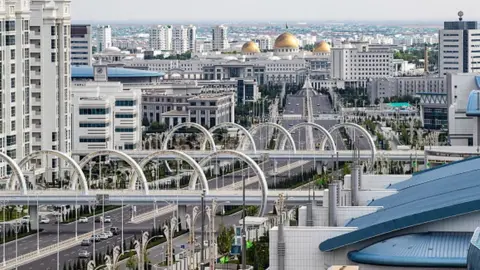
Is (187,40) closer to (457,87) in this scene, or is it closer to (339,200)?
(457,87)

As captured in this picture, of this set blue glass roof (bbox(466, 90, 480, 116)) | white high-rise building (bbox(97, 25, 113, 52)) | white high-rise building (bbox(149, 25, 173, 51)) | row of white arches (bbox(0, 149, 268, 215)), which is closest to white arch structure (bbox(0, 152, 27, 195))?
row of white arches (bbox(0, 149, 268, 215))

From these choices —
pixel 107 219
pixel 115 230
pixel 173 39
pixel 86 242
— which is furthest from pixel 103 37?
pixel 86 242

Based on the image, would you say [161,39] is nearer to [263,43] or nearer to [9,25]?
[263,43]

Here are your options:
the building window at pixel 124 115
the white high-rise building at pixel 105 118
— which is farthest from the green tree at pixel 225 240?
the building window at pixel 124 115

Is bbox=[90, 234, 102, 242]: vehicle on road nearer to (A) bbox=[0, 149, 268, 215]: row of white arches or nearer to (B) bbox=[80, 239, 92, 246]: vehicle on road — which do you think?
(B) bbox=[80, 239, 92, 246]: vehicle on road

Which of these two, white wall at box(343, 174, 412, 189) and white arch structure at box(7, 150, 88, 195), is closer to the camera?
white wall at box(343, 174, 412, 189)
